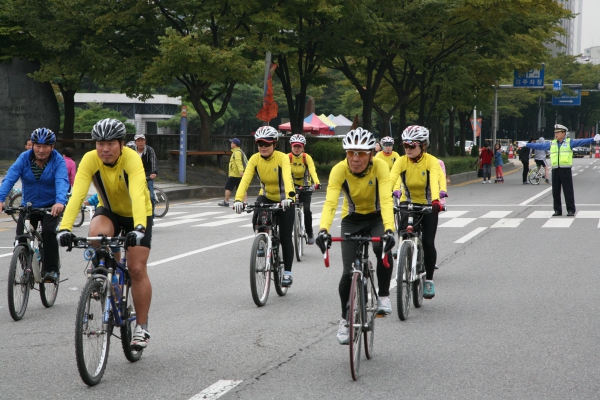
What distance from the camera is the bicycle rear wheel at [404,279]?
749cm

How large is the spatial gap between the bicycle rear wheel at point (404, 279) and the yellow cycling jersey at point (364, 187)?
3.04ft

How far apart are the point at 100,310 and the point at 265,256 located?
327 centimetres

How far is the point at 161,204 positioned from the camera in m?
20.7

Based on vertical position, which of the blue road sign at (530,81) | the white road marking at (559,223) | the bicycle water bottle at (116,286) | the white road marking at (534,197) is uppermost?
the blue road sign at (530,81)

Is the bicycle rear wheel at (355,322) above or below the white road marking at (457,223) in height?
above

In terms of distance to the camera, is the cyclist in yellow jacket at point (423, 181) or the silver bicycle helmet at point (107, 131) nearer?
the silver bicycle helmet at point (107, 131)

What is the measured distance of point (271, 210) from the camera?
9180 mm

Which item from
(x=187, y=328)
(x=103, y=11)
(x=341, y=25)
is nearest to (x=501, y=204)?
(x=341, y=25)

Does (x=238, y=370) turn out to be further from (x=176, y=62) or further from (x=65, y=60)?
(x=65, y=60)

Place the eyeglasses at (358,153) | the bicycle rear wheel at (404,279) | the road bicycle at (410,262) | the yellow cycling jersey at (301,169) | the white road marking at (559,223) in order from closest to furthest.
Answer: the eyeglasses at (358,153)
the bicycle rear wheel at (404,279)
the road bicycle at (410,262)
the yellow cycling jersey at (301,169)
the white road marking at (559,223)

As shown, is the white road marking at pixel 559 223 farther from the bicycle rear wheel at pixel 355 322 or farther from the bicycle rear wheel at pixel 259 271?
the bicycle rear wheel at pixel 355 322

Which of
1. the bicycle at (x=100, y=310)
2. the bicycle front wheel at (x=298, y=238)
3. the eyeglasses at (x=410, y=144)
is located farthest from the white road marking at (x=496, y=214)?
the bicycle at (x=100, y=310)

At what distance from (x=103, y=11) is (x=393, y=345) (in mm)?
25208

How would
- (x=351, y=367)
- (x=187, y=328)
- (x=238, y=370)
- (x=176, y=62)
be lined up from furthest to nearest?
(x=176, y=62) < (x=187, y=328) < (x=238, y=370) < (x=351, y=367)
